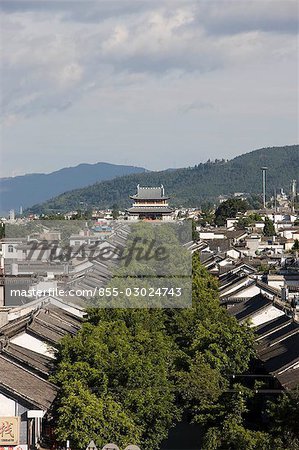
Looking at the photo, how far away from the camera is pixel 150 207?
120062 mm

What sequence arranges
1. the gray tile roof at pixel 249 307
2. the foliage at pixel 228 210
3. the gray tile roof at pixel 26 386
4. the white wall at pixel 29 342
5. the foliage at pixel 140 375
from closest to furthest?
1. the foliage at pixel 140 375
2. the gray tile roof at pixel 26 386
3. the white wall at pixel 29 342
4. the gray tile roof at pixel 249 307
5. the foliage at pixel 228 210

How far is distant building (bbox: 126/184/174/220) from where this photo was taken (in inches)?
4628

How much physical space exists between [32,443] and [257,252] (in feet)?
178

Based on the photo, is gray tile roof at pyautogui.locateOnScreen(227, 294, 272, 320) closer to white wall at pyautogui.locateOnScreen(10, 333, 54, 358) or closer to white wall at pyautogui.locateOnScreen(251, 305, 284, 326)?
white wall at pyautogui.locateOnScreen(251, 305, 284, 326)

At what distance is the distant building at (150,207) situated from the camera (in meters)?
118

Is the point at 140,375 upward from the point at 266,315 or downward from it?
upward

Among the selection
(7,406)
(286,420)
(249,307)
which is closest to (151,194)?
(249,307)

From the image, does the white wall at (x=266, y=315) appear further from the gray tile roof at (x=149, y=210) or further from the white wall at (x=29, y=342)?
the gray tile roof at (x=149, y=210)

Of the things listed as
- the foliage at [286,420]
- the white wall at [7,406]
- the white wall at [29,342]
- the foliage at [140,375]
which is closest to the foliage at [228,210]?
the foliage at [140,375]

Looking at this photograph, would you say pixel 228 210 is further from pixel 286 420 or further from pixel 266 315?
pixel 286 420

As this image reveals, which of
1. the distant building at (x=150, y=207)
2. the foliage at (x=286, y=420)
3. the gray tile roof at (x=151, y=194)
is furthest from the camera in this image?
the gray tile roof at (x=151, y=194)

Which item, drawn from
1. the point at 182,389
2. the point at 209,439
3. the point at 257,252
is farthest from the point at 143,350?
the point at 257,252

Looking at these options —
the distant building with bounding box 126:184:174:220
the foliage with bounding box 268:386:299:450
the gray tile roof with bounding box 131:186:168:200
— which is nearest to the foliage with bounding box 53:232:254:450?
the foliage with bounding box 268:386:299:450

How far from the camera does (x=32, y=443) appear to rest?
73.0ft
